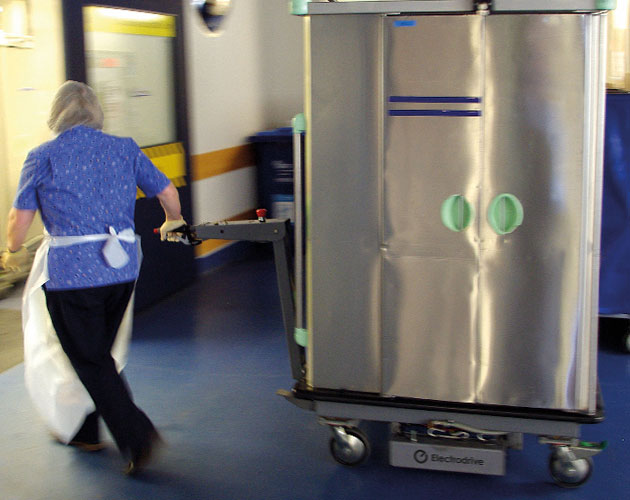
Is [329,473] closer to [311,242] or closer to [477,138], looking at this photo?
[311,242]

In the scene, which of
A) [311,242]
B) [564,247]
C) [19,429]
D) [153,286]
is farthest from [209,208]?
[564,247]

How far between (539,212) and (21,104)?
472 centimetres

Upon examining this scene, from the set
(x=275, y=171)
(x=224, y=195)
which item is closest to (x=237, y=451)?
(x=224, y=195)

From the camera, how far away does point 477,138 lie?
9.20 ft

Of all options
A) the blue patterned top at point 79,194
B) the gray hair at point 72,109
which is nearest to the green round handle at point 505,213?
the blue patterned top at point 79,194

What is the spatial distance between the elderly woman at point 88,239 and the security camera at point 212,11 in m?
3.52

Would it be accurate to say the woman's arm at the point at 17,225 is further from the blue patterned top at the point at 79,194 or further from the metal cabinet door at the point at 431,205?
the metal cabinet door at the point at 431,205

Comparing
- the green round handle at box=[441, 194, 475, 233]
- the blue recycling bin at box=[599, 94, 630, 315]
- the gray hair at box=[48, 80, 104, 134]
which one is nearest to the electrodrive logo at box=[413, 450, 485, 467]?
the green round handle at box=[441, 194, 475, 233]

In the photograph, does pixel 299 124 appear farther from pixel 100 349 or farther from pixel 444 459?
pixel 444 459

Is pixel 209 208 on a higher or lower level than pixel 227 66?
lower

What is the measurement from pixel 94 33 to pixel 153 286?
176cm

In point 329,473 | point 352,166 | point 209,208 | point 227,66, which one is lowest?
point 329,473

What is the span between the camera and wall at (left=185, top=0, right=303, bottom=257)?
6500 millimetres

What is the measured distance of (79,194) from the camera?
3.02 m
